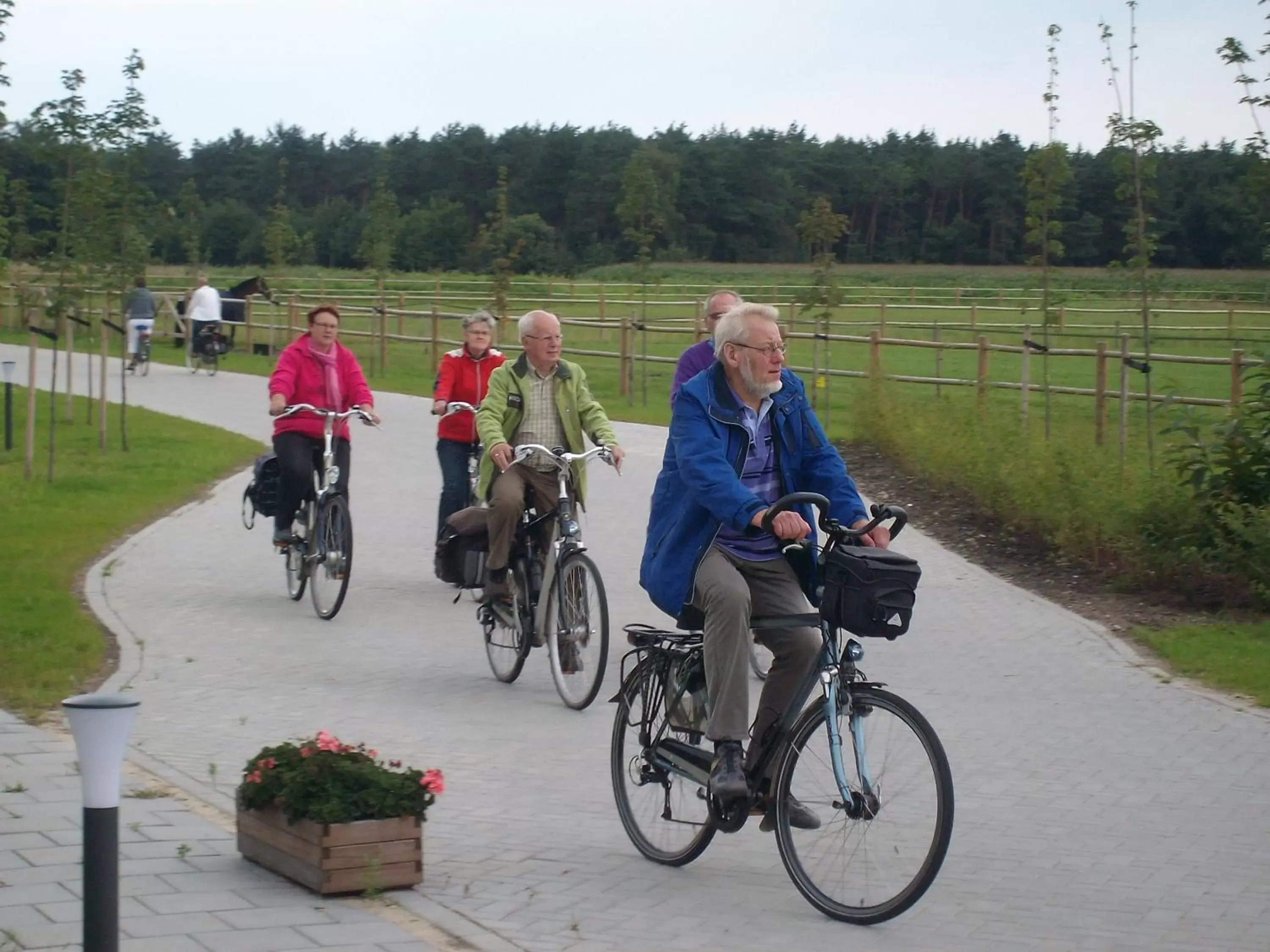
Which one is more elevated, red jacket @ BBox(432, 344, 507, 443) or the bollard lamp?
red jacket @ BBox(432, 344, 507, 443)

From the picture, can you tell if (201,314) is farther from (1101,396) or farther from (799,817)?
(799,817)

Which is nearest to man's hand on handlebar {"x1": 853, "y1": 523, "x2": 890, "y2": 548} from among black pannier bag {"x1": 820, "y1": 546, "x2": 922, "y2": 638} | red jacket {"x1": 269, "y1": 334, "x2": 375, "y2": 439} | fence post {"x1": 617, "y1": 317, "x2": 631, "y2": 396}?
black pannier bag {"x1": 820, "y1": 546, "x2": 922, "y2": 638}

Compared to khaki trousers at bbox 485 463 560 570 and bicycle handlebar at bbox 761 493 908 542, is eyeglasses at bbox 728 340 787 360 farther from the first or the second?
khaki trousers at bbox 485 463 560 570

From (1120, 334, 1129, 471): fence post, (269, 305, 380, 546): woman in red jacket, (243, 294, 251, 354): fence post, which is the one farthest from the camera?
(243, 294, 251, 354): fence post

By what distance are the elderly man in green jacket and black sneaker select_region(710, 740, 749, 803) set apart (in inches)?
146

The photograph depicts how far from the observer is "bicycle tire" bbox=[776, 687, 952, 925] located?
4.89 m

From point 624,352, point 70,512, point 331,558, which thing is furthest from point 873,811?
point 624,352

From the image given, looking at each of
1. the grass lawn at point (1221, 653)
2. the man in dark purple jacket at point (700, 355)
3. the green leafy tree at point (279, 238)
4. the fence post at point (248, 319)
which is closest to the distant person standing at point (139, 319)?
the fence post at point (248, 319)

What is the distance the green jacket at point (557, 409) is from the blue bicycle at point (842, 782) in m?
3.53

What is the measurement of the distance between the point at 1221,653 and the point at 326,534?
5.41 m

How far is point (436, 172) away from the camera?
378 feet

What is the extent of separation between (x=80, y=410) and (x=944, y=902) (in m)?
20.8

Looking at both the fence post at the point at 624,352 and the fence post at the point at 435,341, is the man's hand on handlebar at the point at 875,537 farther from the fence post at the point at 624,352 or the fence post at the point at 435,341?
the fence post at the point at 435,341

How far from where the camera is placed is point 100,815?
13.3ft
